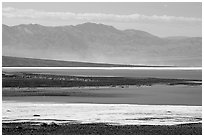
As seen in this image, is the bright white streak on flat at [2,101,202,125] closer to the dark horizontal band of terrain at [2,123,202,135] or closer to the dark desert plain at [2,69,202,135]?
the dark desert plain at [2,69,202,135]

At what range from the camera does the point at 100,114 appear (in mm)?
29469

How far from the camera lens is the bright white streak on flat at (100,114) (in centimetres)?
2634

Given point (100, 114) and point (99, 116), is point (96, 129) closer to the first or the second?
point (99, 116)

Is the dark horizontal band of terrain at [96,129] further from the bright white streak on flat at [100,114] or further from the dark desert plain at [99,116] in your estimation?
the bright white streak on flat at [100,114]

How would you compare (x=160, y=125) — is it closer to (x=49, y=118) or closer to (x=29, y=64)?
(x=49, y=118)

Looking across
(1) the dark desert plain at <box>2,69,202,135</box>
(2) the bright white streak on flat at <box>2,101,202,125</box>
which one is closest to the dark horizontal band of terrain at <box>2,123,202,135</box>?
(1) the dark desert plain at <box>2,69,202,135</box>

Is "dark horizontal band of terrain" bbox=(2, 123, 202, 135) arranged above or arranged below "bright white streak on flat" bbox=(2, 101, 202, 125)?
above

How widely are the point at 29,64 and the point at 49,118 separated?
532 ft

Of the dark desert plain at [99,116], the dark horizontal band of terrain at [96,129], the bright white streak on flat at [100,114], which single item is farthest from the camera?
the bright white streak on flat at [100,114]

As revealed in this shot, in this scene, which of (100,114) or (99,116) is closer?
(99,116)

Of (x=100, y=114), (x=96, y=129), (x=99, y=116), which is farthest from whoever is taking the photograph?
(x=100, y=114)

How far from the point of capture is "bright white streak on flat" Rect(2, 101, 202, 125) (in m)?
26.3

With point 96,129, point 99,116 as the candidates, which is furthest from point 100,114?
point 96,129

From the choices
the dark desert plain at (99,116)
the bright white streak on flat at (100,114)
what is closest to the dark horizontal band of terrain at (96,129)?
the dark desert plain at (99,116)
